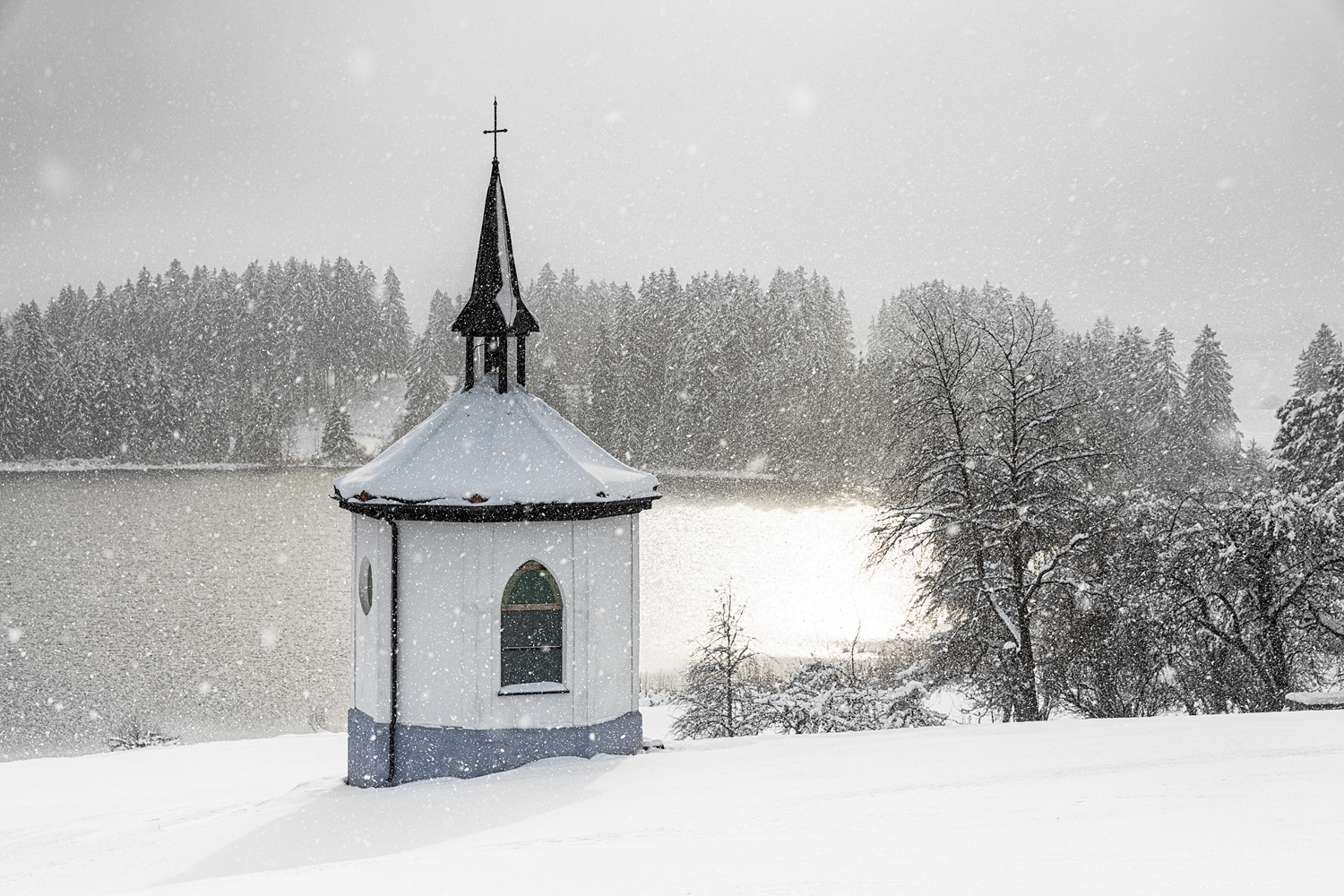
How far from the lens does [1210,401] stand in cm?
5638

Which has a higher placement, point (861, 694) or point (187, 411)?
point (187, 411)

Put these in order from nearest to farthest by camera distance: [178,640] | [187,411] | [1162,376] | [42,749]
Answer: [42,749]
[178,640]
[1162,376]
[187,411]

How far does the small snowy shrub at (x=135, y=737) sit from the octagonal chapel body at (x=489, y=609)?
9.11m

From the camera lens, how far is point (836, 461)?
68188 millimetres

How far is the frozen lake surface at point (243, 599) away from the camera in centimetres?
2589

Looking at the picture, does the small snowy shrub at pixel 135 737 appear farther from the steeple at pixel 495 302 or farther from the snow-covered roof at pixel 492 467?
the steeple at pixel 495 302

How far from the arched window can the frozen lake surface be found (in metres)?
13.0

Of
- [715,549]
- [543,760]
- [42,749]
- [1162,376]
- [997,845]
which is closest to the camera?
[997,845]

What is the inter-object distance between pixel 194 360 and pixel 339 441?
22.5m

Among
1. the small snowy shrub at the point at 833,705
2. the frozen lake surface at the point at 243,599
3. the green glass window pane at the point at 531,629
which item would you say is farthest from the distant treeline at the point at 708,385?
the green glass window pane at the point at 531,629

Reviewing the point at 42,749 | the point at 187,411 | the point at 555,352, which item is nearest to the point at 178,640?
the point at 42,749

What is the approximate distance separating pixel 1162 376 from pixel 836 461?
66.8ft

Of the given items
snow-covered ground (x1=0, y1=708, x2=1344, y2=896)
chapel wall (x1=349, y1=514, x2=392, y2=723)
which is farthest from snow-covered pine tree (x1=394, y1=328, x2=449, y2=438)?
chapel wall (x1=349, y1=514, x2=392, y2=723)

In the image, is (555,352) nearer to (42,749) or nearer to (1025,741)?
(42,749)
